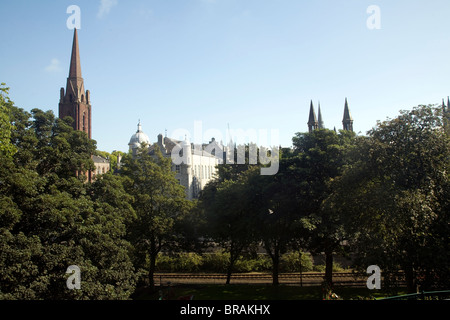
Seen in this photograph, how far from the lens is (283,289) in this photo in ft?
95.4

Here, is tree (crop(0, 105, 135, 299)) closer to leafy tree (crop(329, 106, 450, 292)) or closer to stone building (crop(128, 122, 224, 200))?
leafy tree (crop(329, 106, 450, 292))

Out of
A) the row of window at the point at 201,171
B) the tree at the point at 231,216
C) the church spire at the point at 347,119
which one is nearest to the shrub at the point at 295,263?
the tree at the point at 231,216

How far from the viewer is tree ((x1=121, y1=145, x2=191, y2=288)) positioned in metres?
28.9

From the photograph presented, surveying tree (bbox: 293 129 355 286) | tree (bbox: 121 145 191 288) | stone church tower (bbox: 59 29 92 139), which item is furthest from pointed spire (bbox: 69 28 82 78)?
tree (bbox: 293 129 355 286)

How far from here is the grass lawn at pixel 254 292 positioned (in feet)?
88.4

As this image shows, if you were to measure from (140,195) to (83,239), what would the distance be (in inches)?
401

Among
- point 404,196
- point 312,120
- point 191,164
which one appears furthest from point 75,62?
point 404,196

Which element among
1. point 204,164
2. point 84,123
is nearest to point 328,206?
point 204,164

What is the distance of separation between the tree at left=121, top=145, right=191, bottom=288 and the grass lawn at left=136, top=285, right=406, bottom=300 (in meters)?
3.08

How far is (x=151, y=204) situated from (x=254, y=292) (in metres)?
11.1

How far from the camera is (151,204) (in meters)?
30.2

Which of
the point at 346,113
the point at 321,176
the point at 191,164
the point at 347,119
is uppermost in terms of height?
the point at 346,113

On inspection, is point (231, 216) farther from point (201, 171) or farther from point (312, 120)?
point (312, 120)

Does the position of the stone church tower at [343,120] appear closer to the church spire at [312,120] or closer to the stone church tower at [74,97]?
the church spire at [312,120]
